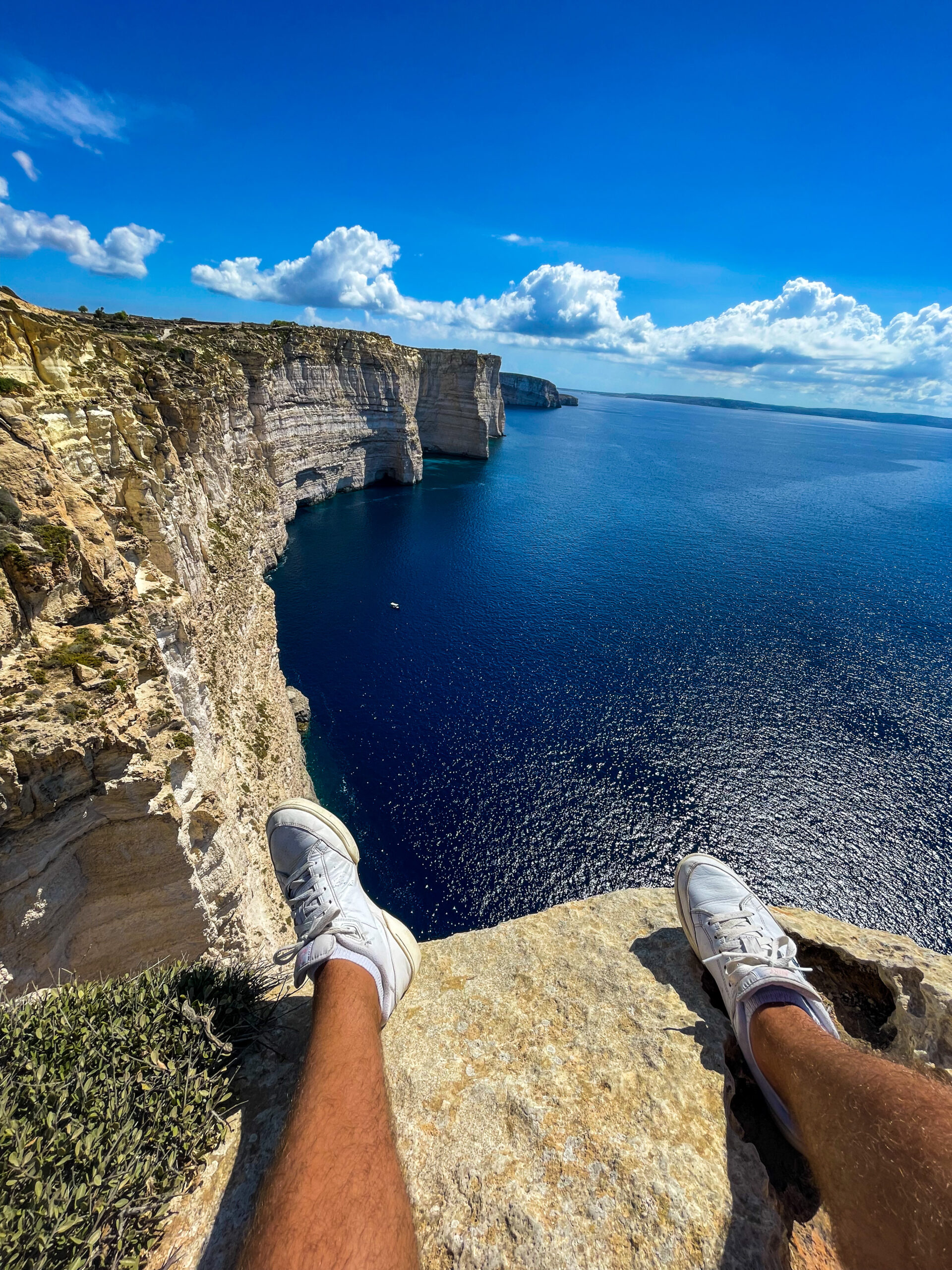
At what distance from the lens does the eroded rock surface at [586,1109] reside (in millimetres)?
3535

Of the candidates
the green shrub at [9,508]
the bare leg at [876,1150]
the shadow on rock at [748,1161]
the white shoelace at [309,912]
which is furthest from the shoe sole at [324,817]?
the bare leg at [876,1150]

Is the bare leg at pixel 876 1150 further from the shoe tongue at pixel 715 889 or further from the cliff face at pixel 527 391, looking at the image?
the cliff face at pixel 527 391

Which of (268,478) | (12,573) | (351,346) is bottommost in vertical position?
(268,478)

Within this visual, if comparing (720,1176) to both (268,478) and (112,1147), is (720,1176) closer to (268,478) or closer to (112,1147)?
(112,1147)

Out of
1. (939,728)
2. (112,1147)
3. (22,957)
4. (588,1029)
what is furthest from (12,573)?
(939,728)

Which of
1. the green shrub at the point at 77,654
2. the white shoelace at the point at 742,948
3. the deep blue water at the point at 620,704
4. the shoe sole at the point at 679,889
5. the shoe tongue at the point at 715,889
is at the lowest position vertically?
the deep blue water at the point at 620,704

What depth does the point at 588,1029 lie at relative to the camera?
510cm

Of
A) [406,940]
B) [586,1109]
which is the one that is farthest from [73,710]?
[586,1109]

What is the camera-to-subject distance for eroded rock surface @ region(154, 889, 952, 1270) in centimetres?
354

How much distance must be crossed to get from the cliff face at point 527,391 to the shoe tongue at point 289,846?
192903 mm

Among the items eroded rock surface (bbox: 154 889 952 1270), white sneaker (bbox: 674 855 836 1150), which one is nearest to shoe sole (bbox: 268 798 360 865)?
eroded rock surface (bbox: 154 889 952 1270)

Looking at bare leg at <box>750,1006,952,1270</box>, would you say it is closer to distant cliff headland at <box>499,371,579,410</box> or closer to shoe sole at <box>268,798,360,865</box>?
shoe sole at <box>268,798,360,865</box>

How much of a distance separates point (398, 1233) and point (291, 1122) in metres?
0.86

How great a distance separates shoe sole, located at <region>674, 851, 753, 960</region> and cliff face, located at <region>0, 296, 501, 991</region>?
284 inches
